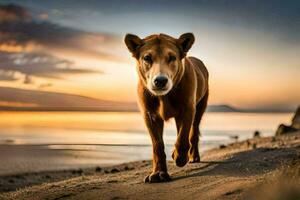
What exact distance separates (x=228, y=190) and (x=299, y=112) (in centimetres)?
1696

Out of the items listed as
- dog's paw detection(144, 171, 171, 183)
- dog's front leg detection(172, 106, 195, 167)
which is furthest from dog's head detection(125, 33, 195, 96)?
dog's paw detection(144, 171, 171, 183)

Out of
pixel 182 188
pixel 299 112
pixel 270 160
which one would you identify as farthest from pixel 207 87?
pixel 299 112

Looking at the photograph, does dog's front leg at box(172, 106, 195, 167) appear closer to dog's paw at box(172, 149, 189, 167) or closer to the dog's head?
dog's paw at box(172, 149, 189, 167)

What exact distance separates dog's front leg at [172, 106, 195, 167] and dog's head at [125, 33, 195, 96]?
69cm

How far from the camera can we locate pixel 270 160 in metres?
11.0

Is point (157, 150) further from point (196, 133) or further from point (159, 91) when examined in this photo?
point (196, 133)

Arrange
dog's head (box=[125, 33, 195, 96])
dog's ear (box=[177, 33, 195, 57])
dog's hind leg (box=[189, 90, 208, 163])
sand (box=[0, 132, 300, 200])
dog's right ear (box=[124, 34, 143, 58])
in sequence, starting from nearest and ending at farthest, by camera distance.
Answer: sand (box=[0, 132, 300, 200]) → dog's head (box=[125, 33, 195, 96]) → dog's right ear (box=[124, 34, 143, 58]) → dog's ear (box=[177, 33, 195, 57]) → dog's hind leg (box=[189, 90, 208, 163])

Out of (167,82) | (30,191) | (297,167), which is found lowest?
(30,191)

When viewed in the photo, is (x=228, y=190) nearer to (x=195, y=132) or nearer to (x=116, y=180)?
(x=116, y=180)

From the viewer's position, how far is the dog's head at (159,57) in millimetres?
8938

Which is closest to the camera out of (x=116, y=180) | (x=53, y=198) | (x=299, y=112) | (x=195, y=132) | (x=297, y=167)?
(x=297, y=167)

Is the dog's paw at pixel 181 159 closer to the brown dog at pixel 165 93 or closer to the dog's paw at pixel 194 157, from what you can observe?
the brown dog at pixel 165 93

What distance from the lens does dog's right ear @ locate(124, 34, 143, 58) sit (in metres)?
9.77

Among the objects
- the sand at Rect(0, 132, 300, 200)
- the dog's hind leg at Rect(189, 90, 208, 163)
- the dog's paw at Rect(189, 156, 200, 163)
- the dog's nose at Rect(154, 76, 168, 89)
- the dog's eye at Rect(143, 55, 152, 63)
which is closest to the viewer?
the sand at Rect(0, 132, 300, 200)
